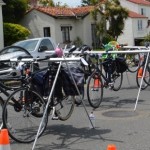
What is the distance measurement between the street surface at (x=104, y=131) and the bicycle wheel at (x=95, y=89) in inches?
7.1

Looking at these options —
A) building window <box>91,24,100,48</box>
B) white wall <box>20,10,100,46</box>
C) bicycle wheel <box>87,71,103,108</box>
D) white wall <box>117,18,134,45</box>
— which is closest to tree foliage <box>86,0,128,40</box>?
building window <box>91,24,100,48</box>

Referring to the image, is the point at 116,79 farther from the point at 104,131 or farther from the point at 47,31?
the point at 47,31

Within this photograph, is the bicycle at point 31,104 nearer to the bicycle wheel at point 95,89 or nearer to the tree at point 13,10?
the bicycle wheel at point 95,89

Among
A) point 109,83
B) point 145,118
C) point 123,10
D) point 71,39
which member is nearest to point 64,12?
point 71,39

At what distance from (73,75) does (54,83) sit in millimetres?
693

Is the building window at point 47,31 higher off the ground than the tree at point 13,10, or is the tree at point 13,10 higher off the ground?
the tree at point 13,10

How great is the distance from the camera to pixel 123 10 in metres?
47.5

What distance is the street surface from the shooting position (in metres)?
6.94

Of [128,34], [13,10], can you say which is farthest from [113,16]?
[128,34]

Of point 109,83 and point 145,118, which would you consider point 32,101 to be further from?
point 109,83

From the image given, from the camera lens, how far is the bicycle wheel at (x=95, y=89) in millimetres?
9883

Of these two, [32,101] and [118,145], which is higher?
[32,101]

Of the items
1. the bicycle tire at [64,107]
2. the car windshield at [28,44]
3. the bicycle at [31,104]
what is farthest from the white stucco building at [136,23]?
the bicycle at [31,104]

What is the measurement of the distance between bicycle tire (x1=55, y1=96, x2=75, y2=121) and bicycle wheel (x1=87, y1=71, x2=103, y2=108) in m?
1.49
